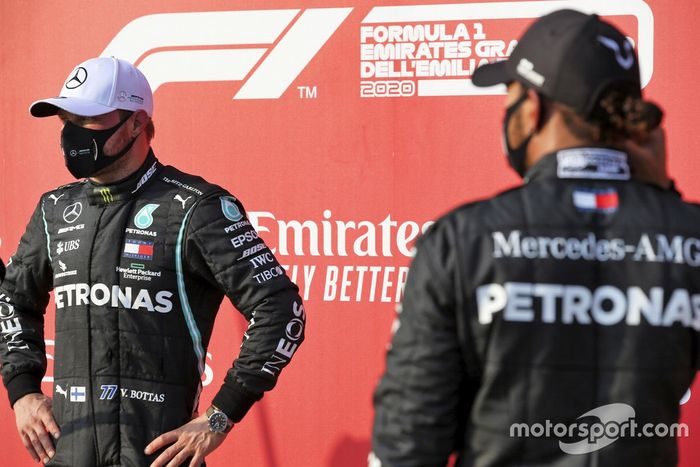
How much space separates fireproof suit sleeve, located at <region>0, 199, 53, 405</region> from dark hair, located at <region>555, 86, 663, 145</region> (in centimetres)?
157

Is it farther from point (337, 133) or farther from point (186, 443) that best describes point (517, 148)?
point (337, 133)

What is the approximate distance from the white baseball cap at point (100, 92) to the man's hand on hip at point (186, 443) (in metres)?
0.84

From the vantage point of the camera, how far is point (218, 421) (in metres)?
2.19

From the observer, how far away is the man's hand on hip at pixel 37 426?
227cm

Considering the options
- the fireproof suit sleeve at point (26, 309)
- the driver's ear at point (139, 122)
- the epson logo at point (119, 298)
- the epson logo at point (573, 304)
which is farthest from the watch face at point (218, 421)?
the epson logo at point (573, 304)

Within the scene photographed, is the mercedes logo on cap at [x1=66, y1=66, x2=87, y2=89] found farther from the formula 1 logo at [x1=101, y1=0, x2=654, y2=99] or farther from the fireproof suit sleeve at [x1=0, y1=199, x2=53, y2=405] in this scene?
the formula 1 logo at [x1=101, y1=0, x2=654, y2=99]

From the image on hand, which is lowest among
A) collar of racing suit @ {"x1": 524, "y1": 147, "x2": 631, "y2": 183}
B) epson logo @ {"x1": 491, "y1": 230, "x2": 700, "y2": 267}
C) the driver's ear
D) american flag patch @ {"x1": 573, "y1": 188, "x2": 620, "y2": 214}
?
epson logo @ {"x1": 491, "y1": 230, "x2": 700, "y2": 267}

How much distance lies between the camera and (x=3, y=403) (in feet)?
11.8

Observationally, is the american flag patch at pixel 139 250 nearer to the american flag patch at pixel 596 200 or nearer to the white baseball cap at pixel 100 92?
the white baseball cap at pixel 100 92

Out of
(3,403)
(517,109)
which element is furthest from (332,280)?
(517,109)

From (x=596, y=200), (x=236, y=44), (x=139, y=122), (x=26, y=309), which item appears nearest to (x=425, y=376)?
(x=596, y=200)

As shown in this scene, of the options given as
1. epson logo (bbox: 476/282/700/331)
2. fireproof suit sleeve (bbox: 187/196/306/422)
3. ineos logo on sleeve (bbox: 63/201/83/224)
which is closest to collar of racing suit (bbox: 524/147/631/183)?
epson logo (bbox: 476/282/700/331)

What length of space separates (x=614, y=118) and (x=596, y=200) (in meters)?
0.12

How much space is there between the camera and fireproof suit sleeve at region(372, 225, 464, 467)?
128cm
